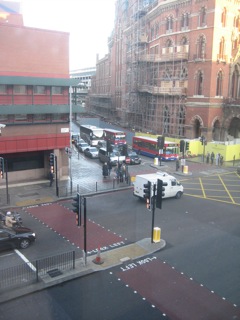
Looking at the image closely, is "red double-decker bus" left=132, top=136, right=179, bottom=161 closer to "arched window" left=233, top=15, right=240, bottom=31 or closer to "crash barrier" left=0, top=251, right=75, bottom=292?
"arched window" left=233, top=15, right=240, bottom=31

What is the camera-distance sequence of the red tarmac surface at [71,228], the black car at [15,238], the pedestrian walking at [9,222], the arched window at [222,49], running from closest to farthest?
the black car at [15,238] < the red tarmac surface at [71,228] < the pedestrian walking at [9,222] < the arched window at [222,49]

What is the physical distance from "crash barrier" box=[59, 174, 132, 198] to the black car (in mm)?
8811

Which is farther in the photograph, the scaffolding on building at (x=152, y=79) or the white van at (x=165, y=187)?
the scaffolding on building at (x=152, y=79)

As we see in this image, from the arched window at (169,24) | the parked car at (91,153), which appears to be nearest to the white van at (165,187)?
the parked car at (91,153)

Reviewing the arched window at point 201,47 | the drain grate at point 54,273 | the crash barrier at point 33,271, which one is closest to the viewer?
the crash barrier at point 33,271

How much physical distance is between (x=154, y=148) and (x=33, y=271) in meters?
31.4

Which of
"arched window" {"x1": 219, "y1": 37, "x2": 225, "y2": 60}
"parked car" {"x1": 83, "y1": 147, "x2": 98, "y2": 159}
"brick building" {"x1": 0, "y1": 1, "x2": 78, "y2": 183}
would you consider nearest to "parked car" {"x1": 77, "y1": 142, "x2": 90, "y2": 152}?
"parked car" {"x1": 83, "y1": 147, "x2": 98, "y2": 159}

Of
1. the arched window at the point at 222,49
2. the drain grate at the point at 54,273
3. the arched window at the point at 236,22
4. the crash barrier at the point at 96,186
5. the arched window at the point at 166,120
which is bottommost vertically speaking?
the crash barrier at the point at 96,186

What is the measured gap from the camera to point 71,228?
19.1 m

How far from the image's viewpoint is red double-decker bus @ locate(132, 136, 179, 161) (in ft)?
139

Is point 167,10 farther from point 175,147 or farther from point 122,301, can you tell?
point 122,301

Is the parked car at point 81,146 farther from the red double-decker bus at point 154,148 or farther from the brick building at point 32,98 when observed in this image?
the brick building at point 32,98

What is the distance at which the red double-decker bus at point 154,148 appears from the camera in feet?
139

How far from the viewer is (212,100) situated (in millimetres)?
48625
